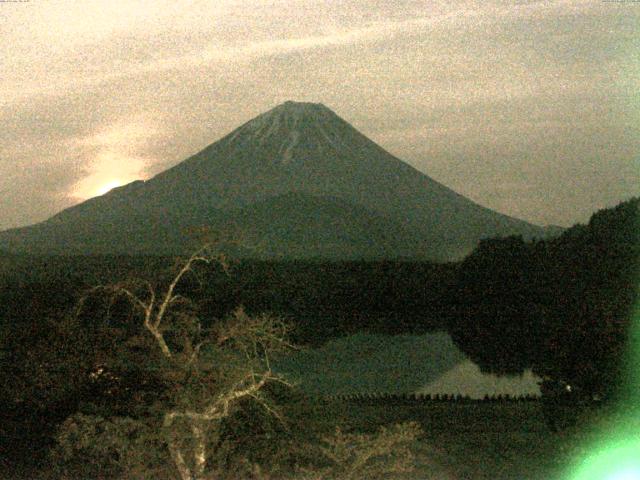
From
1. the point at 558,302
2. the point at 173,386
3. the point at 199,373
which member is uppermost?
the point at 199,373

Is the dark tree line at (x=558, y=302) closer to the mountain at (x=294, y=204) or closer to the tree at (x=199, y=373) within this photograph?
the tree at (x=199, y=373)

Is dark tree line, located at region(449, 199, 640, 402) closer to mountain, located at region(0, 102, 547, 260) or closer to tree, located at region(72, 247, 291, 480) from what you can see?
tree, located at region(72, 247, 291, 480)

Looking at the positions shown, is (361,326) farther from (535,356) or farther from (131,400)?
(131,400)

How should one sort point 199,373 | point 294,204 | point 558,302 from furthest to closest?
point 294,204, point 558,302, point 199,373

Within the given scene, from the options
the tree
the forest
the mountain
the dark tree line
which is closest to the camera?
the tree

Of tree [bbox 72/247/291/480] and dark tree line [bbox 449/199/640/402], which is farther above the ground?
tree [bbox 72/247/291/480]

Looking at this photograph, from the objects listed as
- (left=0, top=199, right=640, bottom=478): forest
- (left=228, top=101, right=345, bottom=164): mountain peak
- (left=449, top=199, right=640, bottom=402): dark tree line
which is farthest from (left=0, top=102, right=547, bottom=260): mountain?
(left=0, top=199, right=640, bottom=478): forest

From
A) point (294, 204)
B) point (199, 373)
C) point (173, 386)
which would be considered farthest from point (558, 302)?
point (294, 204)

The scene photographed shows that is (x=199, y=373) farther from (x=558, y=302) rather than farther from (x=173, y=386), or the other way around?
(x=558, y=302)

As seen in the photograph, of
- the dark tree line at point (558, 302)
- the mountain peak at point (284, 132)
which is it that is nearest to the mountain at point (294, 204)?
the mountain peak at point (284, 132)
